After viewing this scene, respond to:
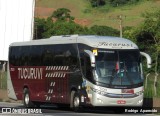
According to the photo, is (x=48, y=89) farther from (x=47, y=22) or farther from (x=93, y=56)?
(x=47, y=22)

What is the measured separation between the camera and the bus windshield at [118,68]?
25.8 m

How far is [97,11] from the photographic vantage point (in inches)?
6403

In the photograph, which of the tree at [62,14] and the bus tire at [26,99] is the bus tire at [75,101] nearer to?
the bus tire at [26,99]

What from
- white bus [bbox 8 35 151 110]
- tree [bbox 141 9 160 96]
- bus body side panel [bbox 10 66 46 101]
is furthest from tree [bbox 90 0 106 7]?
white bus [bbox 8 35 151 110]

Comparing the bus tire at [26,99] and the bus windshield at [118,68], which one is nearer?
the bus windshield at [118,68]

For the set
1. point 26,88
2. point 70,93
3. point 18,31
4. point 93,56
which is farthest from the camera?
point 18,31

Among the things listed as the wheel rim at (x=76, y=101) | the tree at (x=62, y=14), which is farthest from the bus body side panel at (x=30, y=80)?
the tree at (x=62, y=14)

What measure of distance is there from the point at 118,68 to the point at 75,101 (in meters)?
2.59

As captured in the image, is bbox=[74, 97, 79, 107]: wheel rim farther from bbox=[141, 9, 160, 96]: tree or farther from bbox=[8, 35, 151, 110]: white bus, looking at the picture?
bbox=[141, 9, 160, 96]: tree

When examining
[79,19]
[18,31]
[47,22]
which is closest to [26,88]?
[18,31]

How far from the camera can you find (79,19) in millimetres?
154875

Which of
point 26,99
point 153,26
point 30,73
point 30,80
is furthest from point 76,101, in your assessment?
point 153,26

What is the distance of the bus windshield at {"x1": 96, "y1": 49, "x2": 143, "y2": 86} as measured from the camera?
25812mm

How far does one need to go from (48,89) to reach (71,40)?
3290 mm
